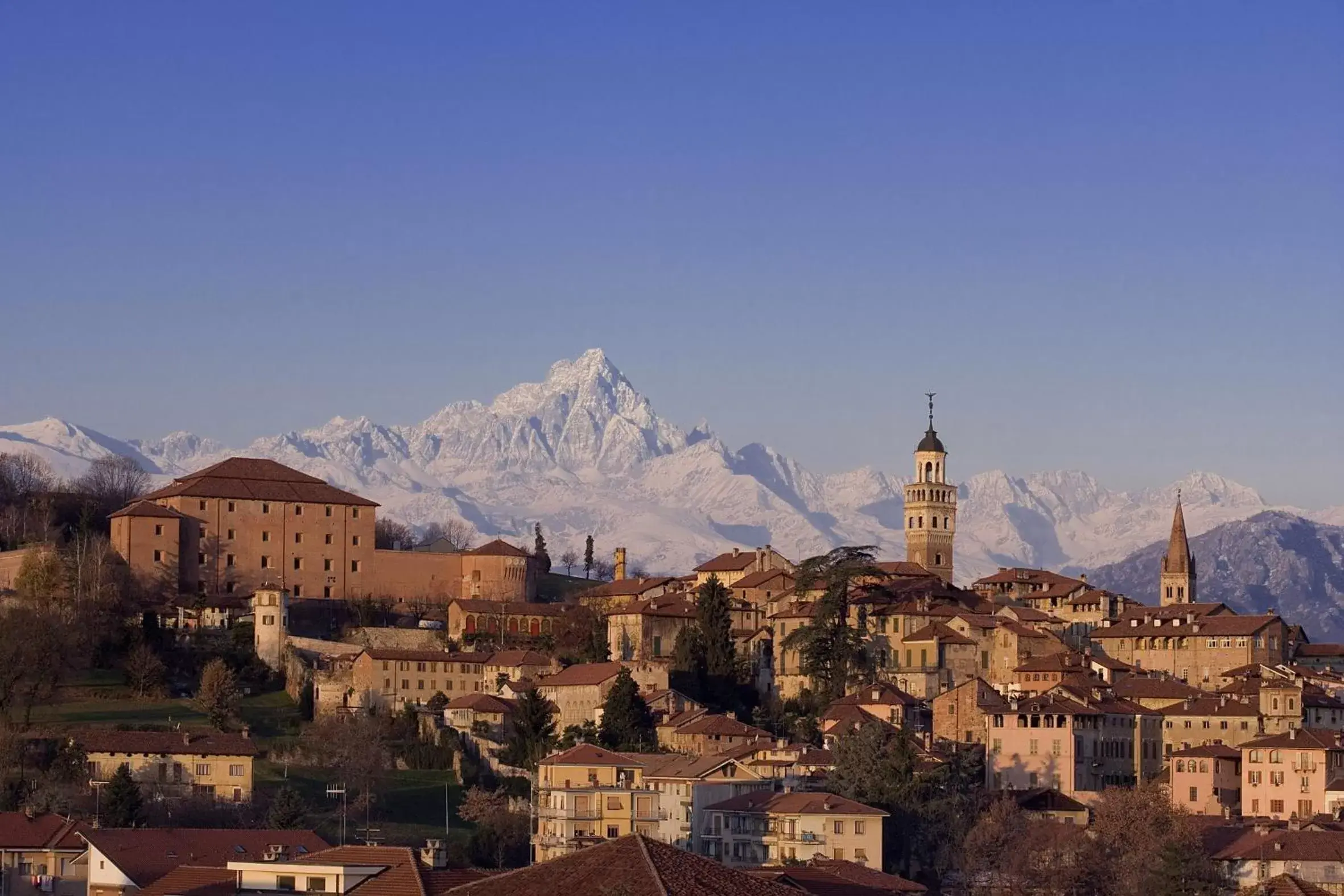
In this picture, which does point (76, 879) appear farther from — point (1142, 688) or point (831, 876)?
point (1142, 688)

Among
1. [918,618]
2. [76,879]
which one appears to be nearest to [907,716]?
[918,618]

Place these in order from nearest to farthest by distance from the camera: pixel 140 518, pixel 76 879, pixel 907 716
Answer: pixel 76 879 < pixel 907 716 < pixel 140 518

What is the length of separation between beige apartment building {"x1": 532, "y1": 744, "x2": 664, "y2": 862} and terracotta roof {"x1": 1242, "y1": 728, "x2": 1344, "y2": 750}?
61.6 ft

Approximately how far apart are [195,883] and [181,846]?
6.50 metres

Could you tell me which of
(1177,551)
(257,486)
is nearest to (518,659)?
(257,486)

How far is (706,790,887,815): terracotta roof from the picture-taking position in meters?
68.3

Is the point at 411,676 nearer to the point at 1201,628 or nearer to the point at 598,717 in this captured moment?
the point at 598,717

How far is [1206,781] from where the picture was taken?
79188 mm

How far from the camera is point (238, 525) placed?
102375 mm

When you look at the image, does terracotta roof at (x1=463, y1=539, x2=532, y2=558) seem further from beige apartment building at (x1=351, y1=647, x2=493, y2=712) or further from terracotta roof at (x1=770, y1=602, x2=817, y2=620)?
terracotta roof at (x1=770, y1=602, x2=817, y2=620)

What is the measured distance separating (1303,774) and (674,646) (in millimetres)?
23826

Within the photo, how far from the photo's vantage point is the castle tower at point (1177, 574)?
118312 mm

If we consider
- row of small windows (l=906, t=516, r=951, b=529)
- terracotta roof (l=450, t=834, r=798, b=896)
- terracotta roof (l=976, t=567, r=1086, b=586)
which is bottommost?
terracotta roof (l=450, t=834, r=798, b=896)

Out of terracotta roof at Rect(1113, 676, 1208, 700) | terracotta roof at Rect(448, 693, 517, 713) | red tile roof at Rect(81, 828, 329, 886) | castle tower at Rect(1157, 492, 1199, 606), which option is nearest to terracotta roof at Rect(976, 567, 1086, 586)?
castle tower at Rect(1157, 492, 1199, 606)
